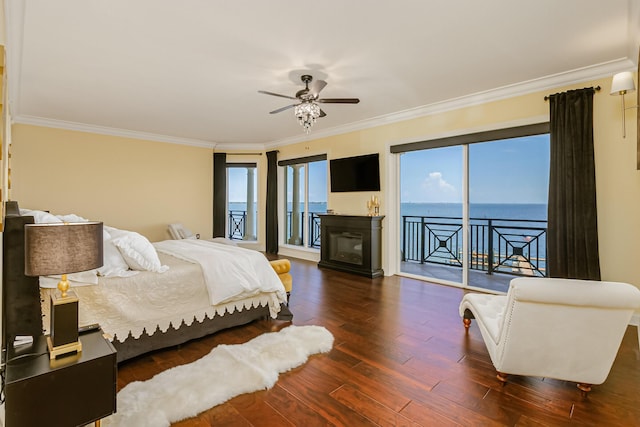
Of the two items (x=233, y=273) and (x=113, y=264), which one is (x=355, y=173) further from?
(x=113, y=264)

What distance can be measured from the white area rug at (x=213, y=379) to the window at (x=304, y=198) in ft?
13.9

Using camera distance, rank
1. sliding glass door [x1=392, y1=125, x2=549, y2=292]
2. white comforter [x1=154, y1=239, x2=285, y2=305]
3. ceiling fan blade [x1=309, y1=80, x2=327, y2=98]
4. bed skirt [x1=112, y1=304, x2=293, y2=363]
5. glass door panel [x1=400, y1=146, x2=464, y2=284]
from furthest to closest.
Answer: glass door panel [x1=400, y1=146, x2=464, y2=284] < sliding glass door [x1=392, y1=125, x2=549, y2=292] < ceiling fan blade [x1=309, y1=80, x2=327, y2=98] < white comforter [x1=154, y1=239, x2=285, y2=305] < bed skirt [x1=112, y1=304, x2=293, y2=363]

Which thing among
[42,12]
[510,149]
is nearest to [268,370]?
[42,12]

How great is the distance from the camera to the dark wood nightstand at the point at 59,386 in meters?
1.32

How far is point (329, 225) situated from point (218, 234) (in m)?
2.97

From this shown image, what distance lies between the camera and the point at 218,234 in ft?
24.2

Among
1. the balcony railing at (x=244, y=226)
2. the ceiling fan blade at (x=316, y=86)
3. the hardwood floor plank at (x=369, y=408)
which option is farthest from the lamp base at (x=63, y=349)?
the balcony railing at (x=244, y=226)

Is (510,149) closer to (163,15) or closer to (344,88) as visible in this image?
(344,88)

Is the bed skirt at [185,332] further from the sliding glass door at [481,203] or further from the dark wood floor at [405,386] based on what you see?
the sliding glass door at [481,203]

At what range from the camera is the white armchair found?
178 cm

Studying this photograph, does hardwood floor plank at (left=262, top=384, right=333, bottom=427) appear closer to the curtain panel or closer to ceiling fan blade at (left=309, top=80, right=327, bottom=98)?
ceiling fan blade at (left=309, top=80, right=327, bottom=98)

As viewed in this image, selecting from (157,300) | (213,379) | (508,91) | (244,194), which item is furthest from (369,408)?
(244,194)

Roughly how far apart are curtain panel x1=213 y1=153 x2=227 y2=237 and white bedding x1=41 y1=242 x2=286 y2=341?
426cm

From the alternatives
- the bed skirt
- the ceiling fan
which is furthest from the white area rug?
the ceiling fan
